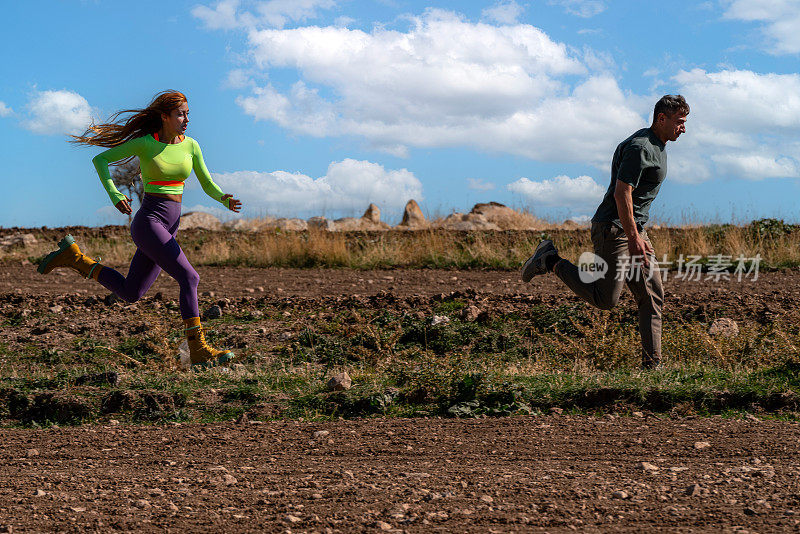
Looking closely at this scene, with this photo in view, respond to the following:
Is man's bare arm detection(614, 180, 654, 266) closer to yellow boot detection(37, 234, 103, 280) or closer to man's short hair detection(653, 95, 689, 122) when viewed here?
man's short hair detection(653, 95, 689, 122)

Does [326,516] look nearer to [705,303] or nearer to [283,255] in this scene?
[705,303]

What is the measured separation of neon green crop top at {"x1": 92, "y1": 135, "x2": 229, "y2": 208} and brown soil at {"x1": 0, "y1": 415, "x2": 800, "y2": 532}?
185cm

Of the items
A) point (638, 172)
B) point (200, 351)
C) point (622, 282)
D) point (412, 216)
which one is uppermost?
point (412, 216)

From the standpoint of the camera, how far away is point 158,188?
601 centimetres

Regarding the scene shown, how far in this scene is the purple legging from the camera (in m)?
5.96

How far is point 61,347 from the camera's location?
786 cm

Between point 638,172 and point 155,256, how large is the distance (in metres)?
3.74

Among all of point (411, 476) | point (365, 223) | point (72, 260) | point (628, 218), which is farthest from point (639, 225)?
point (365, 223)

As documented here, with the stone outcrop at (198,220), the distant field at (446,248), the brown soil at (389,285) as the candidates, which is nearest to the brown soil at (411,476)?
the brown soil at (389,285)

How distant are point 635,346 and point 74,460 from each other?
15.7 ft

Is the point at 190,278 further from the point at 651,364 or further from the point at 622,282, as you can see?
the point at 651,364

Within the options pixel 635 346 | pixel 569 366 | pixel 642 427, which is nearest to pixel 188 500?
pixel 642 427

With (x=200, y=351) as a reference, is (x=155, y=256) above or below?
above

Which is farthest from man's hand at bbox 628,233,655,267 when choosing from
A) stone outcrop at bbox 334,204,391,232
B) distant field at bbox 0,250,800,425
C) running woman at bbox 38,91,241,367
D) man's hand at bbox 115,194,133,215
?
stone outcrop at bbox 334,204,391,232
